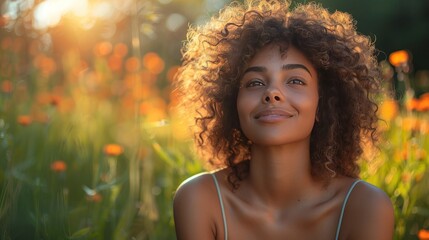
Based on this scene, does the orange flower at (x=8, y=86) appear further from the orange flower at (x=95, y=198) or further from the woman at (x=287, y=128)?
the woman at (x=287, y=128)

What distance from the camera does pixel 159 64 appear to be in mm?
4863

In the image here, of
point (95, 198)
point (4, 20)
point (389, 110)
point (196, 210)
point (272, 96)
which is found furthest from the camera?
point (389, 110)

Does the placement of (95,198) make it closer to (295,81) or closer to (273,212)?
(273,212)

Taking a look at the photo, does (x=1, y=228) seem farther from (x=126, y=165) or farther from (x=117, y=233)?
(x=126, y=165)

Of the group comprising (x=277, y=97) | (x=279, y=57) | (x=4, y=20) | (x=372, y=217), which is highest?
(x=4, y=20)

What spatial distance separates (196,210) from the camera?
2441mm

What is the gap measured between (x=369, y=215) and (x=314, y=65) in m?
0.52

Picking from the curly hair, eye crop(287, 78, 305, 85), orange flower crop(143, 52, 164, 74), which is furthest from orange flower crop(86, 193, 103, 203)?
orange flower crop(143, 52, 164, 74)

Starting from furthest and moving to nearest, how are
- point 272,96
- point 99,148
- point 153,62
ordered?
point 153,62
point 99,148
point 272,96

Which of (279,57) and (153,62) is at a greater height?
(153,62)

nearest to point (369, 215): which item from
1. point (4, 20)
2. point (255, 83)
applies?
point (255, 83)

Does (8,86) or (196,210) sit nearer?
(196,210)

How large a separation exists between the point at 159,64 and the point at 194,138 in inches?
84.0

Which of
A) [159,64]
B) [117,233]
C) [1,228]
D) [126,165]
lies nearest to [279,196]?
[117,233]
